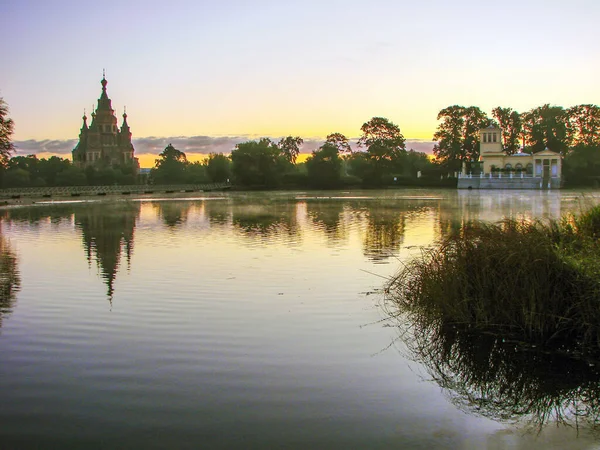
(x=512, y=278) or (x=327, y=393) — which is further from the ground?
(x=512, y=278)

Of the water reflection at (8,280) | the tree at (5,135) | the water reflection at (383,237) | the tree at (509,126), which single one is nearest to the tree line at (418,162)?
the tree at (509,126)

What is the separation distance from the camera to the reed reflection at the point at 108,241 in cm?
1911

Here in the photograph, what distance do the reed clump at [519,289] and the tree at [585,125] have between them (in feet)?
415

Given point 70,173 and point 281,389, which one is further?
point 70,173

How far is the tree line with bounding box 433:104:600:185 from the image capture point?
121188 mm

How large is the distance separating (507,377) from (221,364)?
4.02m

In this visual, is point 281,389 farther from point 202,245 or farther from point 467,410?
point 202,245

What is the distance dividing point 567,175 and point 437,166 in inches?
939

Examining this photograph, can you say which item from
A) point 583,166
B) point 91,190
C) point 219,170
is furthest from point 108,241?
point 583,166

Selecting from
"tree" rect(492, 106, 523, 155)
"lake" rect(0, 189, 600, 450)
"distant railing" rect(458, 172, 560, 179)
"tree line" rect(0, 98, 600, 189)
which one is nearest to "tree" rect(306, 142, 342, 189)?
"tree line" rect(0, 98, 600, 189)

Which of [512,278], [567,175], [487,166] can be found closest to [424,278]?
[512,278]

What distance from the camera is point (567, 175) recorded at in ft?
392

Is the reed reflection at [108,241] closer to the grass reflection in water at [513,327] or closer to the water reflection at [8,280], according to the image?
the water reflection at [8,280]

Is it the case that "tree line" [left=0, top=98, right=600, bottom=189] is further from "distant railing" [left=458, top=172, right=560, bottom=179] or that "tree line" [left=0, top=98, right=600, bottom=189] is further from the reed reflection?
the reed reflection
